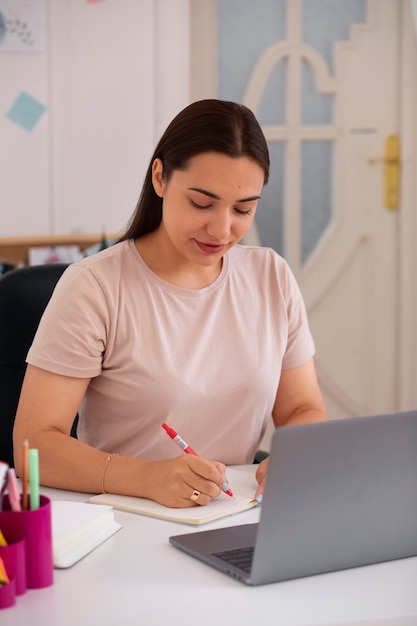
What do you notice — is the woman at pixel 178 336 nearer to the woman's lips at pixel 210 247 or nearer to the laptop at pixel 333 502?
Result: the woman's lips at pixel 210 247

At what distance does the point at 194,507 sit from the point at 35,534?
36cm

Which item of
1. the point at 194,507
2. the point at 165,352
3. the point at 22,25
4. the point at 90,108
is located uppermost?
the point at 22,25

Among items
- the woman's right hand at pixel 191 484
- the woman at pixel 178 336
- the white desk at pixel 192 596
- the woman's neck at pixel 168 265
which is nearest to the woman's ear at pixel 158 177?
the woman at pixel 178 336

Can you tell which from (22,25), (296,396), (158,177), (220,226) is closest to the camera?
(220,226)

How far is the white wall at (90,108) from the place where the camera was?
11.1ft

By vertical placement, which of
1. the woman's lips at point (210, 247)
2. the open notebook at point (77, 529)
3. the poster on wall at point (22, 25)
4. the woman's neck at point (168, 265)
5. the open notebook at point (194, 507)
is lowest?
the open notebook at point (194, 507)

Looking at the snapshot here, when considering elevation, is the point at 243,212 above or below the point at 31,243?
above

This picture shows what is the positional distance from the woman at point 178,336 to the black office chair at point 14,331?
0.17m

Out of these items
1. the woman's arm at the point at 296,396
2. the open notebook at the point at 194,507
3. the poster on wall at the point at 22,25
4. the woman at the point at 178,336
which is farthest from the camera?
the poster on wall at the point at 22,25

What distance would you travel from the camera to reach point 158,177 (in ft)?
5.73

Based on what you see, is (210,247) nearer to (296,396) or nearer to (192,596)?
(296,396)

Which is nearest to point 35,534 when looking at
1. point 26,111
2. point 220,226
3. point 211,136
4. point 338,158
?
point 220,226

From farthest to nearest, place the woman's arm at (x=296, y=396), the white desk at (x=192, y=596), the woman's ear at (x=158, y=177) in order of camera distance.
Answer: the woman's arm at (x=296, y=396)
the woman's ear at (x=158, y=177)
the white desk at (x=192, y=596)

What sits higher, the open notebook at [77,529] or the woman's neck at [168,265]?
the woman's neck at [168,265]
